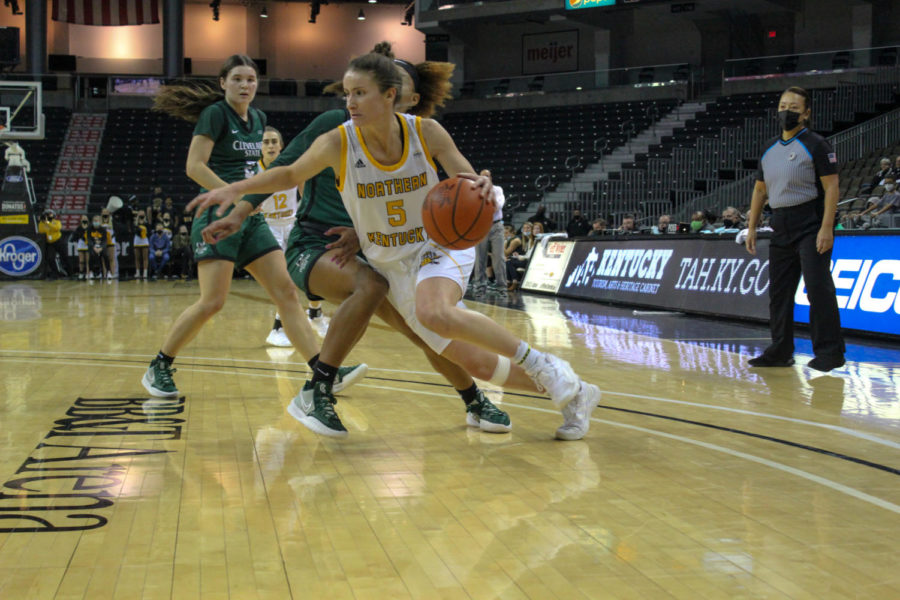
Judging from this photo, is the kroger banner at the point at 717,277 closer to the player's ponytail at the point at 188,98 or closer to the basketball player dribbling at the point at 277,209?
the basketball player dribbling at the point at 277,209

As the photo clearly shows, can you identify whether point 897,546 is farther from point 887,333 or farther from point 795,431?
point 887,333

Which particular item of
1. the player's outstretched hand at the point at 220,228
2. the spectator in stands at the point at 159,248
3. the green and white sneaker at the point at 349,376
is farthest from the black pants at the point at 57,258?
the player's outstretched hand at the point at 220,228

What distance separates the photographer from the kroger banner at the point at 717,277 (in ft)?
24.8

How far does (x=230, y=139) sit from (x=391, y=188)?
1.57 metres

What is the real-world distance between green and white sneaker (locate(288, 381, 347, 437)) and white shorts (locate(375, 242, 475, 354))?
480 millimetres

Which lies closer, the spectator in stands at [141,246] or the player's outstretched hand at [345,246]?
the player's outstretched hand at [345,246]

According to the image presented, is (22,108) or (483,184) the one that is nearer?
(483,184)

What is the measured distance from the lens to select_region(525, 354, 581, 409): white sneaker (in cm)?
374

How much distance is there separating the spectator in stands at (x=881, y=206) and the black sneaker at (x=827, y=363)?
21.8ft

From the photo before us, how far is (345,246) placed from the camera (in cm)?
418

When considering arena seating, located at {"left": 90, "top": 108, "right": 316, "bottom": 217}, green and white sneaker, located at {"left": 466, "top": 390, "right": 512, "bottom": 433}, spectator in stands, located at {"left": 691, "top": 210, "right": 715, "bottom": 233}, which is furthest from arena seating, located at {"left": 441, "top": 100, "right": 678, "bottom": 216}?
green and white sneaker, located at {"left": 466, "top": 390, "right": 512, "bottom": 433}

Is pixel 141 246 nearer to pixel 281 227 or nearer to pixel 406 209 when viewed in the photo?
pixel 281 227

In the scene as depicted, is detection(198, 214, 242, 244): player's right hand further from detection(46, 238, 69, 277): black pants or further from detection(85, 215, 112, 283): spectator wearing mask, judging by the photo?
detection(46, 238, 69, 277): black pants

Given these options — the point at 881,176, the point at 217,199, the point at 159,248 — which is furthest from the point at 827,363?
the point at 159,248
